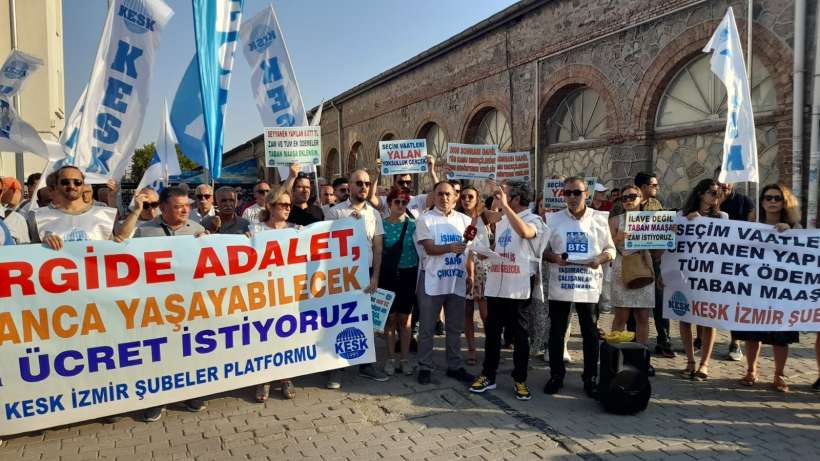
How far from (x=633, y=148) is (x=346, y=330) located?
26.0 ft

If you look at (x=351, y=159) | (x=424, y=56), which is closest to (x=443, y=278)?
(x=424, y=56)

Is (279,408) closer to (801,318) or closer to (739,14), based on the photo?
(801,318)

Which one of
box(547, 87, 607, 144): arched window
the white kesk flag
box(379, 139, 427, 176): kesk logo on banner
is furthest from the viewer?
box(547, 87, 607, 144): arched window

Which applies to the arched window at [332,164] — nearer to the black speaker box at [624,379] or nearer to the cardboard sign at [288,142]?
the cardboard sign at [288,142]

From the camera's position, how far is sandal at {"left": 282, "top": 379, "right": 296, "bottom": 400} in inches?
186

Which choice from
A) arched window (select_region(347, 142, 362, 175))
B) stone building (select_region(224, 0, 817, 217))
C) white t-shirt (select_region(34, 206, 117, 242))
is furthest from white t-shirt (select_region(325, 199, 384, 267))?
arched window (select_region(347, 142, 362, 175))

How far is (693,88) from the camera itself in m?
9.69

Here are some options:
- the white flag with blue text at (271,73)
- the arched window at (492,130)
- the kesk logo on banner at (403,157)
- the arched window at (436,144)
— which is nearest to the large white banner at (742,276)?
the kesk logo on banner at (403,157)

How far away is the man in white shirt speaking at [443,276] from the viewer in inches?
198

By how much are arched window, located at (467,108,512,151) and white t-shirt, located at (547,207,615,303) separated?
1011cm

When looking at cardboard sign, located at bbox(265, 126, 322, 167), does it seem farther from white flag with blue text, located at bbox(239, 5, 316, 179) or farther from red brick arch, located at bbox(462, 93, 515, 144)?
red brick arch, located at bbox(462, 93, 515, 144)

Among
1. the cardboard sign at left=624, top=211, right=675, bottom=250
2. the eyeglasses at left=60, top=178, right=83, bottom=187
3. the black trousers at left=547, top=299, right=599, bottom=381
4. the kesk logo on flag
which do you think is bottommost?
the black trousers at left=547, top=299, right=599, bottom=381

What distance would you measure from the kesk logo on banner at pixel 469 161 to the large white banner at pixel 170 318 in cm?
336

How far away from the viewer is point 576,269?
4.71 m
